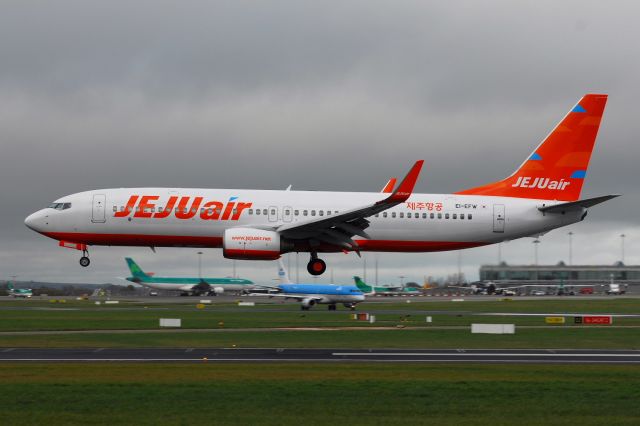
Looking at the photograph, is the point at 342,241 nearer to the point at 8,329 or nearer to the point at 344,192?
the point at 344,192

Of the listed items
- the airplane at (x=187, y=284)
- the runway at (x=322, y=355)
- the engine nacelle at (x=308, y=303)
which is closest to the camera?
the runway at (x=322, y=355)

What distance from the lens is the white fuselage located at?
47.9 m

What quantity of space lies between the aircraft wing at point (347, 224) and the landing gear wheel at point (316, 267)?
4.89ft

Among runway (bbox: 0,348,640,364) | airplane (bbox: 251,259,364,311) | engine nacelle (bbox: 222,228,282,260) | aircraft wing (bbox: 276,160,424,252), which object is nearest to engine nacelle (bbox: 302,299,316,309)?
airplane (bbox: 251,259,364,311)

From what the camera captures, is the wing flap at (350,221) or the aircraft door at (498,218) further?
the aircraft door at (498,218)

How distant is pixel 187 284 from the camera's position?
433 feet

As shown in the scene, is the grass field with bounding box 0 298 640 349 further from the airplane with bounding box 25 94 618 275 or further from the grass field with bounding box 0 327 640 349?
the airplane with bounding box 25 94 618 275

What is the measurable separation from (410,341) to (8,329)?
21949 mm

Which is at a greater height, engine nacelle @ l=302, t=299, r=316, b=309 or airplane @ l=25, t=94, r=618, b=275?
airplane @ l=25, t=94, r=618, b=275

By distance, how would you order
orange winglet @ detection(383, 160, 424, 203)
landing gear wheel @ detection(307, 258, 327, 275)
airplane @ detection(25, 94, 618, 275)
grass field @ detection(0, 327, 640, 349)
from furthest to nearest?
landing gear wheel @ detection(307, 258, 327, 275), airplane @ detection(25, 94, 618, 275), orange winglet @ detection(383, 160, 424, 203), grass field @ detection(0, 327, 640, 349)

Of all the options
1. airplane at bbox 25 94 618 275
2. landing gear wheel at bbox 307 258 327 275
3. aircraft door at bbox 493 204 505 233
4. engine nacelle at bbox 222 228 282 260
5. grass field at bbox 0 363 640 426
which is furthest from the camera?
aircraft door at bbox 493 204 505 233

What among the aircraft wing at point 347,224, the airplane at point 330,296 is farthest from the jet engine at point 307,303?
the aircraft wing at point 347,224

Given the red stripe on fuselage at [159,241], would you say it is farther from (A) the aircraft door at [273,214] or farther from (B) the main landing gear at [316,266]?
(A) the aircraft door at [273,214]

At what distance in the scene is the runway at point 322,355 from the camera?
30625 mm
